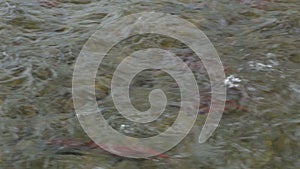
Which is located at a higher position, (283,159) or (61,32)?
(61,32)

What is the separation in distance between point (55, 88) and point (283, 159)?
3.47 feet

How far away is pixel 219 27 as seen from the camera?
3180 mm

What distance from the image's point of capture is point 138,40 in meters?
3.12

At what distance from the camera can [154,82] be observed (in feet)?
8.95

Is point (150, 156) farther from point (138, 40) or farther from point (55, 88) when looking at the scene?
point (138, 40)

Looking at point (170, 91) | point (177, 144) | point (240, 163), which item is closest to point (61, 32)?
point (170, 91)

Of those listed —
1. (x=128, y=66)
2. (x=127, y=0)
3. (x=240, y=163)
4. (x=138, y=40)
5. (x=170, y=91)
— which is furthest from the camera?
(x=127, y=0)

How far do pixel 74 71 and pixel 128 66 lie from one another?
0.26m

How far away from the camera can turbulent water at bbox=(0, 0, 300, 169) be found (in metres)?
2.27

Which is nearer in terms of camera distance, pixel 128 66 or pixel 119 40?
pixel 128 66

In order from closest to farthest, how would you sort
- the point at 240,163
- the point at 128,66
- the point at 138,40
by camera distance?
the point at 240,163, the point at 128,66, the point at 138,40

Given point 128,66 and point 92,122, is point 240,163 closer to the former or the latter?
point 92,122

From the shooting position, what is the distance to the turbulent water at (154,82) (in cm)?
227

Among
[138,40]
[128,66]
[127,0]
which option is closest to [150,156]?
[128,66]
